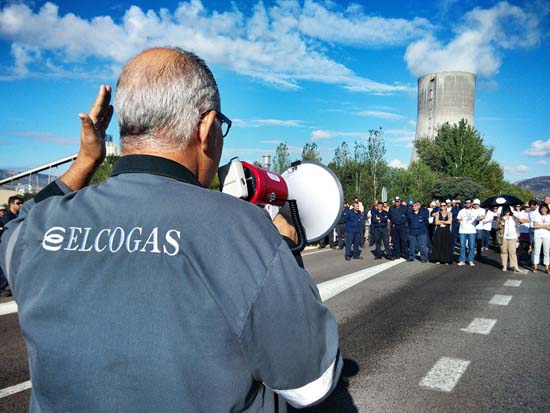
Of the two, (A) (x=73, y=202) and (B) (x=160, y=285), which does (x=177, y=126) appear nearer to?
(A) (x=73, y=202)

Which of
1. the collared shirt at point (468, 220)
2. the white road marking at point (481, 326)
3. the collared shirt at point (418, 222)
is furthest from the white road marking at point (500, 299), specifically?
the collared shirt at point (418, 222)

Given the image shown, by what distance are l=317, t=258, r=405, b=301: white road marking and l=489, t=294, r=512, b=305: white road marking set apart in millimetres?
2668

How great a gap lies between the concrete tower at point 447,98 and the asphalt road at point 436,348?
5495cm

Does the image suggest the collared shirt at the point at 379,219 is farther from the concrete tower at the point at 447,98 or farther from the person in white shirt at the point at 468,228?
the concrete tower at the point at 447,98

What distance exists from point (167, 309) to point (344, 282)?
864cm

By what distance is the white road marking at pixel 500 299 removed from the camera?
7480 millimetres

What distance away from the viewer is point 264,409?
1.12m

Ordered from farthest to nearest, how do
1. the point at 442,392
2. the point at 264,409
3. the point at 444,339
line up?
the point at 444,339 < the point at 442,392 < the point at 264,409

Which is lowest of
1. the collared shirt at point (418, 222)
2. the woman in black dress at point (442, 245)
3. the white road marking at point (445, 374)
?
the white road marking at point (445, 374)

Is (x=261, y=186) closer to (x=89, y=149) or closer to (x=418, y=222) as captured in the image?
(x=89, y=149)

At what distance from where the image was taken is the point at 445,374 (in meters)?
4.17

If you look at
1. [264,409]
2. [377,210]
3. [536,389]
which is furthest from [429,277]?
[264,409]

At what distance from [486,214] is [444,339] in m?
11.7

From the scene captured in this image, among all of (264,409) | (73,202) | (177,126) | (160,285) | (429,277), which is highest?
(177,126)
